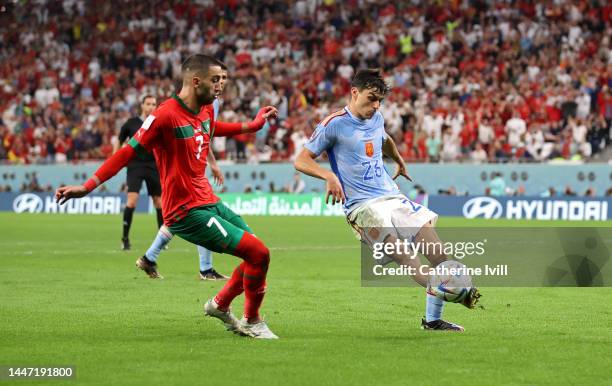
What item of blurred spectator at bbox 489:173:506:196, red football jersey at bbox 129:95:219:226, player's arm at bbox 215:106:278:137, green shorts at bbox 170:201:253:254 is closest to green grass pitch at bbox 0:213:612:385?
green shorts at bbox 170:201:253:254

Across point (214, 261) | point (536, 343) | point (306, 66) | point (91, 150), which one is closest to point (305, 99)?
point (306, 66)

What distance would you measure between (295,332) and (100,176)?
A: 7.13 ft

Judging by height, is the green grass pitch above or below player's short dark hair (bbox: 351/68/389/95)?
below

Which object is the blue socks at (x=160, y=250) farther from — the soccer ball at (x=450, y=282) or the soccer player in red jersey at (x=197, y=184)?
the soccer ball at (x=450, y=282)

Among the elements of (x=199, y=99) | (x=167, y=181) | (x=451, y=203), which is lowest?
(x=451, y=203)

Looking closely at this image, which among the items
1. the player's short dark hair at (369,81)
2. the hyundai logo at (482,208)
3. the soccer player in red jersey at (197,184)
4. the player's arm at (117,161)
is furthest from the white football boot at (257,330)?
the hyundai logo at (482,208)

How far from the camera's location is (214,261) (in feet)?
57.2

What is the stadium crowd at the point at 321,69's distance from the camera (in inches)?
1292

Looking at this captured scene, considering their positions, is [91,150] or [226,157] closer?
[226,157]

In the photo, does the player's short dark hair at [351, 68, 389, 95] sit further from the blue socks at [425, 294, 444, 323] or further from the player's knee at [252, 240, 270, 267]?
the blue socks at [425, 294, 444, 323]

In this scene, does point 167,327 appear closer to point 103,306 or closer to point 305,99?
point 103,306

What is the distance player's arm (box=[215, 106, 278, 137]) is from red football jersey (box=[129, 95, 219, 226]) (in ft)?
1.98

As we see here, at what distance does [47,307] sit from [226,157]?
26.2 meters

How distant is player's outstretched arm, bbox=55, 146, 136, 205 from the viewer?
8.04 metres
